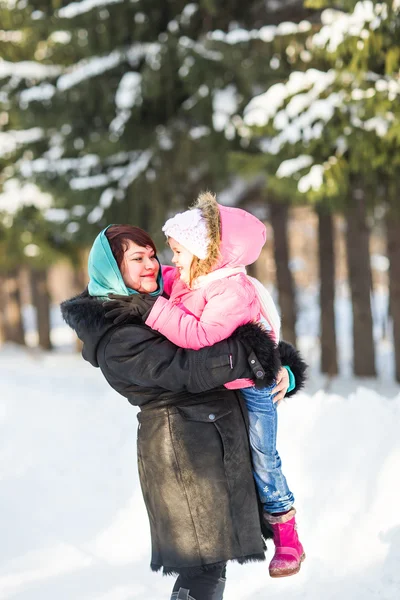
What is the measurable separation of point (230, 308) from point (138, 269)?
0.49 m

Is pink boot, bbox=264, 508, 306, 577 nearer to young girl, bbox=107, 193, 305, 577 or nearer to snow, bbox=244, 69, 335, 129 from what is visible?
young girl, bbox=107, 193, 305, 577

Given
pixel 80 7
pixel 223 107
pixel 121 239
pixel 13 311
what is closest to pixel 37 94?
pixel 80 7

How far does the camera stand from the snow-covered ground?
207 inches

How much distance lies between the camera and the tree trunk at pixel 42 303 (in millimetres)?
29081

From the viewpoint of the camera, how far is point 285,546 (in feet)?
12.3

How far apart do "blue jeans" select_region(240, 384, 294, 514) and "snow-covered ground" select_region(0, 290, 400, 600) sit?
147 centimetres

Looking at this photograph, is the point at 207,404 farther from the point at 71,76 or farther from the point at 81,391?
the point at 71,76

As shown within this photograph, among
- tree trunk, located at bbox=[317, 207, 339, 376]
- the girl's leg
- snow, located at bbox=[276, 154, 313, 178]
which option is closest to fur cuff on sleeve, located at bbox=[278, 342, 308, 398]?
the girl's leg

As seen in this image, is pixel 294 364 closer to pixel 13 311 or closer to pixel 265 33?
pixel 265 33

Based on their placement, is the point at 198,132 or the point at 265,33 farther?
the point at 198,132

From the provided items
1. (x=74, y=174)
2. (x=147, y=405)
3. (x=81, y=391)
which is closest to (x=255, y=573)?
(x=147, y=405)

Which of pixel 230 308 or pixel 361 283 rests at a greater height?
pixel 230 308

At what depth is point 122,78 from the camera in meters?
14.1

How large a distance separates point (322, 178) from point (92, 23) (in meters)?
6.13
